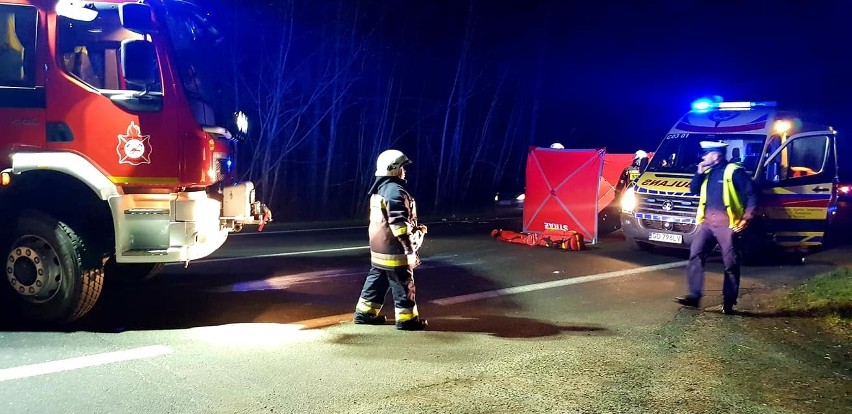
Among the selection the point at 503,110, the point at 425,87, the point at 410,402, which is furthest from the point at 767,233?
the point at 503,110

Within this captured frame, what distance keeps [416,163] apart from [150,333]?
2255 centimetres

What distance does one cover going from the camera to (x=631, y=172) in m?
13.1

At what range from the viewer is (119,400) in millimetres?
4250

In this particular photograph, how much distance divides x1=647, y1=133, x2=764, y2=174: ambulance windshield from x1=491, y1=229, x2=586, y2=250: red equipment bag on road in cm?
172

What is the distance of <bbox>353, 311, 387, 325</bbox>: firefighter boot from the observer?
619 centimetres

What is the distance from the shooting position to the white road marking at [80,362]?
4736 millimetres

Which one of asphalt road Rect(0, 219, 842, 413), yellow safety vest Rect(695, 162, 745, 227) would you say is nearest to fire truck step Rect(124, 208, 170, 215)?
asphalt road Rect(0, 219, 842, 413)

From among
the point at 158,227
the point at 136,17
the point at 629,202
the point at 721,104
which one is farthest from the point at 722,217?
the point at 136,17

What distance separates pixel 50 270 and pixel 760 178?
960 centimetres

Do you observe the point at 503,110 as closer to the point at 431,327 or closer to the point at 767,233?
the point at 767,233

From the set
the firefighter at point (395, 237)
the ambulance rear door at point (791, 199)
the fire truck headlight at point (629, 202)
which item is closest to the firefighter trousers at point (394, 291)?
the firefighter at point (395, 237)

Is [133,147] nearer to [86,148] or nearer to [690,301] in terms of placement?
[86,148]

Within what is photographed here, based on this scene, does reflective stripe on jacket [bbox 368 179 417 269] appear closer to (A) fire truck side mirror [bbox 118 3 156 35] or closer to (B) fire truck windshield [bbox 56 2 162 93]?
(B) fire truck windshield [bbox 56 2 162 93]

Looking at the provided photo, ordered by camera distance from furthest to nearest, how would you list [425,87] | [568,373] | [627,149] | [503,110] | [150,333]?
[627,149]
[503,110]
[425,87]
[150,333]
[568,373]
